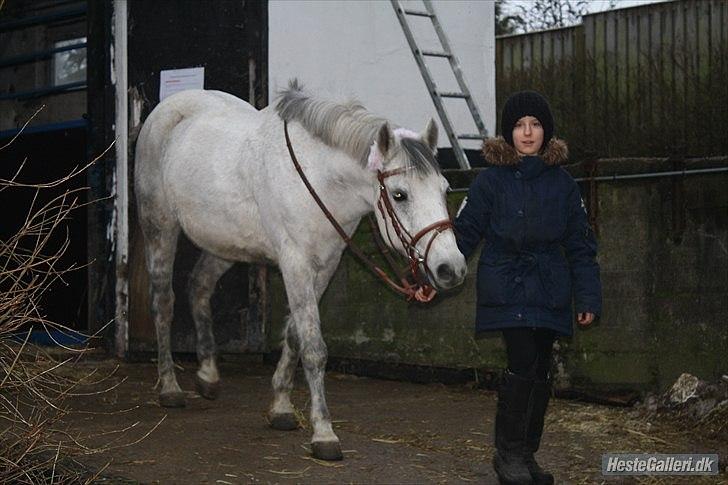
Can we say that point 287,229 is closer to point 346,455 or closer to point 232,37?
point 346,455

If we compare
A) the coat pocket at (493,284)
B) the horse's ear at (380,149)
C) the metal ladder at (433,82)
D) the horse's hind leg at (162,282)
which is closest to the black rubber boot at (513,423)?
the coat pocket at (493,284)

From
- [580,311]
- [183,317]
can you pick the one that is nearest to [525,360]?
[580,311]

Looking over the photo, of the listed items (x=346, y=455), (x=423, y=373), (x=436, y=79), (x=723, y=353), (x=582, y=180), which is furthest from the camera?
(x=436, y=79)

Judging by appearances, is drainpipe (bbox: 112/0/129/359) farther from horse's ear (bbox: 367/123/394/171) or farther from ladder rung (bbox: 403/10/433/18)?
horse's ear (bbox: 367/123/394/171)

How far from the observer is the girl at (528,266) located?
433 centimetres

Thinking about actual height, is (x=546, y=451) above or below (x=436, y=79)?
below

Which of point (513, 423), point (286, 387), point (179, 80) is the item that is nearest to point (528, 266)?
point (513, 423)

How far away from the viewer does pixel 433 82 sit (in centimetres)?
755

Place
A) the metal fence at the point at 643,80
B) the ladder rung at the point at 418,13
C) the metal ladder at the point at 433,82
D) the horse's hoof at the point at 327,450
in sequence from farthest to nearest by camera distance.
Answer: the metal fence at the point at 643,80 < the ladder rung at the point at 418,13 < the metal ladder at the point at 433,82 < the horse's hoof at the point at 327,450

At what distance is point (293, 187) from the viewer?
211 inches

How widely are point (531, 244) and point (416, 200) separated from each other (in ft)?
1.99

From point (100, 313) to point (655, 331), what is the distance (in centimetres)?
→ 411

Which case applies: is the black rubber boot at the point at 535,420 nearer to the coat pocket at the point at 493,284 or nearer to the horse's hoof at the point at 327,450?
the coat pocket at the point at 493,284

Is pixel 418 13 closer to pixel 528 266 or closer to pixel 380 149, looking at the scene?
pixel 380 149
